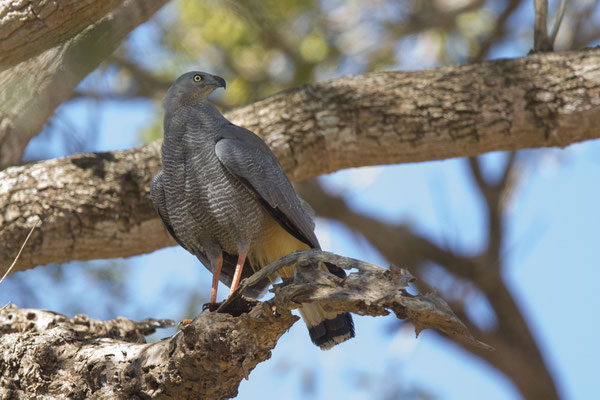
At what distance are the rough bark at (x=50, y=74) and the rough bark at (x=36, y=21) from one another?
0.15 m

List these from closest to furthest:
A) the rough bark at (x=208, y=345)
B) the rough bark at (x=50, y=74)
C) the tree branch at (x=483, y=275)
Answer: the rough bark at (x=208, y=345)
the rough bark at (x=50, y=74)
the tree branch at (x=483, y=275)

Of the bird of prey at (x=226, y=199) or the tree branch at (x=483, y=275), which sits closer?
the bird of prey at (x=226, y=199)

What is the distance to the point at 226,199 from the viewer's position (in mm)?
4355

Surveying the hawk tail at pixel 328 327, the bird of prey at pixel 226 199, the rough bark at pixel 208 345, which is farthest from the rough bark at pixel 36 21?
the hawk tail at pixel 328 327

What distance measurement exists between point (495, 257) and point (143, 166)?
5.03 metres

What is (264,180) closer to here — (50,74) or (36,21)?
(36,21)

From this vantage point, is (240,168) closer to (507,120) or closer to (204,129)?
(204,129)

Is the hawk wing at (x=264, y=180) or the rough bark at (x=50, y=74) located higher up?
the rough bark at (x=50, y=74)

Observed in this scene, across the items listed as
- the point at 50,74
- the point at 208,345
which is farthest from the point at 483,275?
the point at 208,345

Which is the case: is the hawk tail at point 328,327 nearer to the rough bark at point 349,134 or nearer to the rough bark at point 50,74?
the rough bark at point 349,134

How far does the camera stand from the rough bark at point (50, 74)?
462cm

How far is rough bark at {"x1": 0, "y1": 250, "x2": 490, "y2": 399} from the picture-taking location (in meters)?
3.24

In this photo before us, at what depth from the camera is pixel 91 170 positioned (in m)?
5.39

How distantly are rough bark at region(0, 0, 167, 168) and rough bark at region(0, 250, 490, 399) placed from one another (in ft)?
5.77
